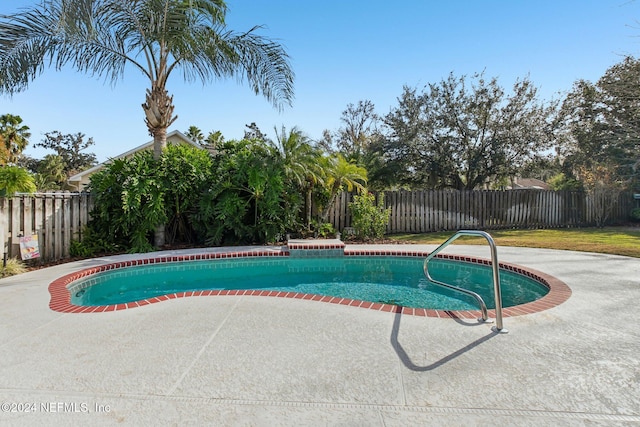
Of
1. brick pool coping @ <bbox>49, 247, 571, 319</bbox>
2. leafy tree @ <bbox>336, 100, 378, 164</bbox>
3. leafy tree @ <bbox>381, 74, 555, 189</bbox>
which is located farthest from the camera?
leafy tree @ <bbox>336, 100, 378, 164</bbox>

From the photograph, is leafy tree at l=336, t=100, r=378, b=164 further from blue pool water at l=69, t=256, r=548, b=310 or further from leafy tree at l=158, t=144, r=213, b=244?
blue pool water at l=69, t=256, r=548, b=310

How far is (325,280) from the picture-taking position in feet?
20.5

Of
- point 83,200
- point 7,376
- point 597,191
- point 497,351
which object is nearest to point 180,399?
point 7,376

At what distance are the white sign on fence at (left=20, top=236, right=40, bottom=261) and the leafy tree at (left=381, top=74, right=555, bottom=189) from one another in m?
13.5

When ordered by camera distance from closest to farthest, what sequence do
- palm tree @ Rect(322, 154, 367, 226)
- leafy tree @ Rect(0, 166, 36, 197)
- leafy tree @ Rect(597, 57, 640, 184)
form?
leafy tree @ Rect(0, 166, 36, 197) → palm tree @ Rect(322, 154, 367, 226) → leafy tree @ Rect(597, 57, 640, 184)

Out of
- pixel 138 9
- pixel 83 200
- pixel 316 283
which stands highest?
pixel 138 9

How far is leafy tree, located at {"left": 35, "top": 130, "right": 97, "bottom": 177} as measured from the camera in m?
35.2

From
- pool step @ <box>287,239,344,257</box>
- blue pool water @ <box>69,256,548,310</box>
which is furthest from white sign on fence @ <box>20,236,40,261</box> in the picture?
pool step @ <box>287,239,344,257</box>

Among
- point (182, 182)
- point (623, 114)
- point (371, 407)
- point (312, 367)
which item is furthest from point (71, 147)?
point (623, 114)

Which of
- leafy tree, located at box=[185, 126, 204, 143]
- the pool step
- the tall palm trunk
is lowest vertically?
the pool step

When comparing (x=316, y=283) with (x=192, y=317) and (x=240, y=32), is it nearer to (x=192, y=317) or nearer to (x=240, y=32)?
(x=192, y=317)

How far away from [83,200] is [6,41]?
12.0 feet

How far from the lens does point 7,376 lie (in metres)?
2.34

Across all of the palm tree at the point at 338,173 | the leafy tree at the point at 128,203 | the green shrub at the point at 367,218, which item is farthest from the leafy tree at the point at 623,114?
the leafy tree at the point at 128,203
